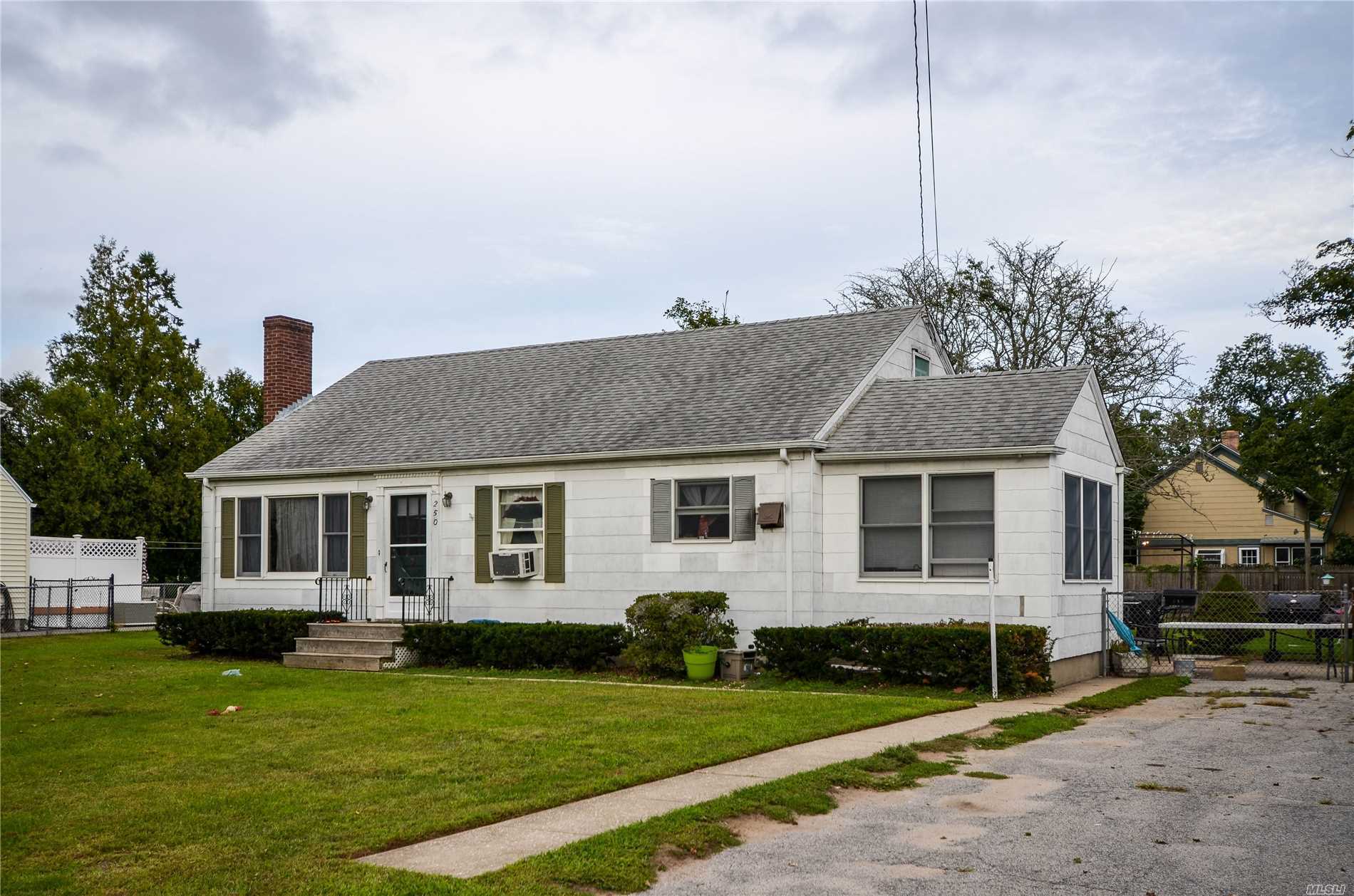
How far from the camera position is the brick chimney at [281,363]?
24289 millimetres

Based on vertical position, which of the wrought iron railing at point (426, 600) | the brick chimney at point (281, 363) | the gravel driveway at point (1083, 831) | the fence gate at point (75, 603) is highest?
the brick chimney at point (281, 363)

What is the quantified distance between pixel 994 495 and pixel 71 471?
3232cm

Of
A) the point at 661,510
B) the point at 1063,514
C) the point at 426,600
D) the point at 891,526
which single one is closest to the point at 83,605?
the point at 426,600

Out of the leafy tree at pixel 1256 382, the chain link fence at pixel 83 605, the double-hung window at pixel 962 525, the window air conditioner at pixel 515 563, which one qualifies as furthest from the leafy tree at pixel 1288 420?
the chain link fence at pixel 83 605

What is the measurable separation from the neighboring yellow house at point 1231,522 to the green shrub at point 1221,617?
2577 cm

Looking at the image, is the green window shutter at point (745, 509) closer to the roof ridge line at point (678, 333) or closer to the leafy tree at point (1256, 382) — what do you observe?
the roof ridge line at point (678, 333)

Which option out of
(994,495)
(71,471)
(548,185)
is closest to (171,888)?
(994,495)

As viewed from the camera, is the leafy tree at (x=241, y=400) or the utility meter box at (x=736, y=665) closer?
the utility meter box at (x=736, y=665)

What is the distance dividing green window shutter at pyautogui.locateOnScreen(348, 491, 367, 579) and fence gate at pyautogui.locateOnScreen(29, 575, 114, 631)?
34.5 ft

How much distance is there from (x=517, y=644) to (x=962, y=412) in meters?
7.02

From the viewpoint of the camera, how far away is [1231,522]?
48.9 meters

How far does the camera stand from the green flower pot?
50.6 ft

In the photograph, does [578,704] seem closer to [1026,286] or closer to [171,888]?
[171,888]

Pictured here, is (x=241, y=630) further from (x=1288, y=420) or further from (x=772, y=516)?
(x=1288, y=420)
